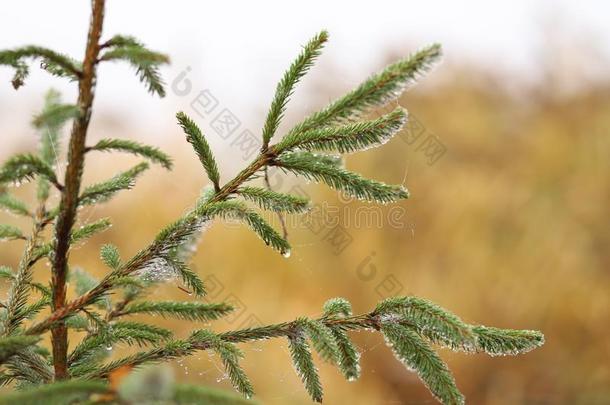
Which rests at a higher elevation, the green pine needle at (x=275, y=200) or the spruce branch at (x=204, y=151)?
the spruce branch at (x=204, y=151)

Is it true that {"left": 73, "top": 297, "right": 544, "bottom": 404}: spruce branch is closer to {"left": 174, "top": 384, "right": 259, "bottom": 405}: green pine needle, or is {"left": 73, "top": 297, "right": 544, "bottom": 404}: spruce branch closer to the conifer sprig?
the conifer sprig

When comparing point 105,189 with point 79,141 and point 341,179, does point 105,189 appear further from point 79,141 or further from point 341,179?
point 341,179

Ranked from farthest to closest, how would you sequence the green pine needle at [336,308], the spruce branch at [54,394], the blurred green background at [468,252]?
the blurred green background at [468,252] < the green pine needle at [336,308] < the spruce branch at [54,394]

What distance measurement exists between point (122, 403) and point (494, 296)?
533 cm

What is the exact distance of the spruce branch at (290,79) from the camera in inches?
22.8

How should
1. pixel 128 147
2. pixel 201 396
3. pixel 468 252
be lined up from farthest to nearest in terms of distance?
1. pixel 468 252
2. pixel 128 147
3. pixel 201 396

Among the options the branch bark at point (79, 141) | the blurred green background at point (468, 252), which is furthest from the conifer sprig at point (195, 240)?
the blurred green background at point (468, 252)

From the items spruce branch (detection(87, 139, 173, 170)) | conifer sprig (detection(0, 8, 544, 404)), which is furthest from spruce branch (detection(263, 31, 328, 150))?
spruce branch (detection(87, 139, 173, 170))

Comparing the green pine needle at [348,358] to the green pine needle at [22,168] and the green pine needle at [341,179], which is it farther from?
the green pine needle at [22,168]

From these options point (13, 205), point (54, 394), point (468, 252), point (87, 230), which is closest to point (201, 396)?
point (54, 394)

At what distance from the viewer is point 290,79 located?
0.59 m

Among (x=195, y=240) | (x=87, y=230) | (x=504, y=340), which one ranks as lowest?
(x=504, y=340)

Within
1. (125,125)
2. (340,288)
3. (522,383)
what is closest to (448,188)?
(340,288)

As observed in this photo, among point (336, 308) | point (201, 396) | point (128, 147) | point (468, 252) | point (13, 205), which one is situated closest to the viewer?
point (201, 396)
